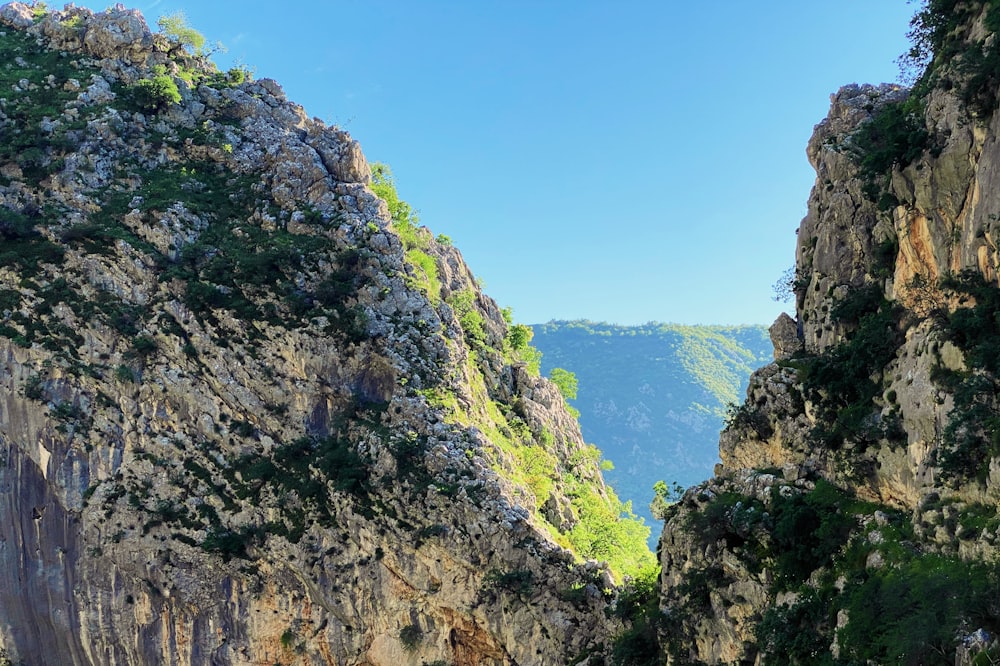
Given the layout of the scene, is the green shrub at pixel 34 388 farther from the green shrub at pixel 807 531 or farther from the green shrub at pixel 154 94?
the green shrub at pixel 807 531

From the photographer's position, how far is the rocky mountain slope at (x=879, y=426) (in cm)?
2742

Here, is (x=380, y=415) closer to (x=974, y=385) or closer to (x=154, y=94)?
(x=154, y=94)

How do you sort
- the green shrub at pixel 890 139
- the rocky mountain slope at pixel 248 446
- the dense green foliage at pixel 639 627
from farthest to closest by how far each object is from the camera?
the rocky mountain slope at pixel 248 446
the dense green foliage at pixel 639 627
the green shrub at pixel 890 139

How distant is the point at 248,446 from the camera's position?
177 feet

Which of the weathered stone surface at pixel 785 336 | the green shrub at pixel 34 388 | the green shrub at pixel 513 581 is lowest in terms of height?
the green shrub at pixel 513 581

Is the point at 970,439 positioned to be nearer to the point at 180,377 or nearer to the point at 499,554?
the point at 499,554

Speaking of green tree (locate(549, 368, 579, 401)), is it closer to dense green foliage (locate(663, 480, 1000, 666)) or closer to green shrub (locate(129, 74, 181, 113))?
green shrub (locate(129, 74, 181, 113))

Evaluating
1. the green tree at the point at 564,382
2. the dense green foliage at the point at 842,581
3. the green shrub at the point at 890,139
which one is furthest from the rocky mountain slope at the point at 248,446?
the green shrub at the point at 890,139

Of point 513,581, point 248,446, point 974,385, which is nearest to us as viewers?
point 974,385

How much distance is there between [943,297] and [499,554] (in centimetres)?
2811

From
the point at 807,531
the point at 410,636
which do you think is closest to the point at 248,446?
the point at 410,636

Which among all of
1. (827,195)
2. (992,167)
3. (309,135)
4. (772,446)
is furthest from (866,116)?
(309,135)

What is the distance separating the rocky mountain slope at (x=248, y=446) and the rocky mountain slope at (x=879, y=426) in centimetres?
1176

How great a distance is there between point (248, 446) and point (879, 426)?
38.5 metres
